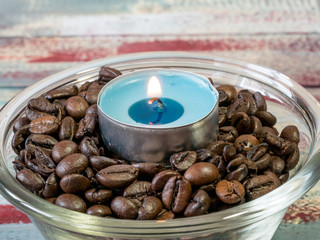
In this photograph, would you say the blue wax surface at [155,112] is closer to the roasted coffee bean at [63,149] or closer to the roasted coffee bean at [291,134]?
the roasted coffee bean at [63,149]

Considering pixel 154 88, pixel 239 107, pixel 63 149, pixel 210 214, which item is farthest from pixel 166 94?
pixel 210 214

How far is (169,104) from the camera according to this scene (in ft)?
3.68

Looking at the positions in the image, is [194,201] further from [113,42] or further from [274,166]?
[113,42]

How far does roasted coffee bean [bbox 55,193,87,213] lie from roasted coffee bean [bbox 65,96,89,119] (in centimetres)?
24

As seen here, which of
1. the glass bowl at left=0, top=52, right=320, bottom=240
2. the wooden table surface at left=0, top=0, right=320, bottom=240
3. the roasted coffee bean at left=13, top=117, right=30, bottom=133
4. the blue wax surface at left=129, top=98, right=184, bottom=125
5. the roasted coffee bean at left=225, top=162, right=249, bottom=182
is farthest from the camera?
the wooden table surface at left=0, top=0, right=320, bottom=240

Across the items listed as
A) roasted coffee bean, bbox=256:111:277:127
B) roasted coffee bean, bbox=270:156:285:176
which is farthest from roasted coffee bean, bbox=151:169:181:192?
roasted coffee bean, bbox=256:111:277:127

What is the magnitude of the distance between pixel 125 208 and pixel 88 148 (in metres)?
0.17

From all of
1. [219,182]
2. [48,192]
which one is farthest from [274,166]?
[48,192]

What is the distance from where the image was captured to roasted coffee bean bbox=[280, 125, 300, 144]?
1.14 metres

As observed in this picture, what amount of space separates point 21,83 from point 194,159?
104 cm

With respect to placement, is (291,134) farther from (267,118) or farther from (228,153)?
(228,153)

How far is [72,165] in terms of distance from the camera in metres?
0.97

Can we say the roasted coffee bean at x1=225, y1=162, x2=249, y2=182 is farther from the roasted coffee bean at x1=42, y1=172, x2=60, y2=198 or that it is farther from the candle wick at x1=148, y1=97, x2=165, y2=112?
the roasted coffee bean at x1=42, y1=172, x2=60, y2=198

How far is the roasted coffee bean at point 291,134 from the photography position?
114cm
